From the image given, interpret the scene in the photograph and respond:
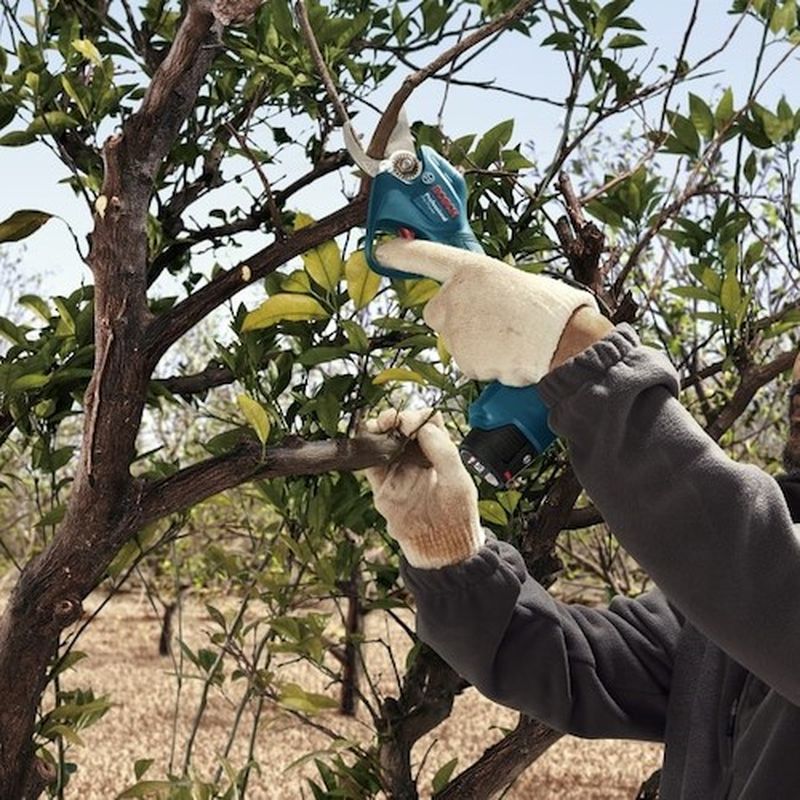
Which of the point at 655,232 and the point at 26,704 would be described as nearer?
the point at 26,704

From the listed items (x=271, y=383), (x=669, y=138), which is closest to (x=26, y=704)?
(x=271, y=383)

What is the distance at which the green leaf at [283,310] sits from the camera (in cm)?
187

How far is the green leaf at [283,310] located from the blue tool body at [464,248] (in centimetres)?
32

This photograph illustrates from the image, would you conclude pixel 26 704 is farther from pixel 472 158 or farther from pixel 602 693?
pixel 472 158

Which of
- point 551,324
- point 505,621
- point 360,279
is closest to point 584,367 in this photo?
point 551,324

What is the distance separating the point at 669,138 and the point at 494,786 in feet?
3.92

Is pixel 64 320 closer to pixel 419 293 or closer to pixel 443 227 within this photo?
pixel 419 293

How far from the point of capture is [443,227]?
1.55 m

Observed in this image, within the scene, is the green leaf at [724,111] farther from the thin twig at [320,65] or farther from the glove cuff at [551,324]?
the glove cuff at [551,324]

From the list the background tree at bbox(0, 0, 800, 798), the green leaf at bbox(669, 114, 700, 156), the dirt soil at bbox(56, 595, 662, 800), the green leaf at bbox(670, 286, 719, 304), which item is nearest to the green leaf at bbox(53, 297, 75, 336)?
the background tree at bbox(0, 0, 800, 798)

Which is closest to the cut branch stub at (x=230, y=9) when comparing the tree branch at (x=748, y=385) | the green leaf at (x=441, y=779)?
the tree branch at (x=748, y=385)

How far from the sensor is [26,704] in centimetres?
204

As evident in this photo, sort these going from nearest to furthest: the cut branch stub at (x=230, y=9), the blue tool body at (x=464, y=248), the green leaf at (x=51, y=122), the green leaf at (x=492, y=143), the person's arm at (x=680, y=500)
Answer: the person's arm at (x=680, y=500), the blue tool body at (x=464, y=248), the cut branch stub at (x=230, y=9), the green leaf at (x=51, y=122), the green leaf at (x=492, y=143)

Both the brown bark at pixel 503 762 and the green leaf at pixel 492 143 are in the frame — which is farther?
the brown bark at pixel 503 762
